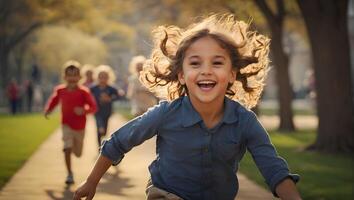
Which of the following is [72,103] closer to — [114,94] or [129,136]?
[114,94]

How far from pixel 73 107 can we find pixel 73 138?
461 mm


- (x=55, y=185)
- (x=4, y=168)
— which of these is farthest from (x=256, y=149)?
(x=4, y=168)

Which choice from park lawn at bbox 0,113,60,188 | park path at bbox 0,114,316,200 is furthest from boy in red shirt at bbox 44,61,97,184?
park lawn at bbox 0,113,60,188

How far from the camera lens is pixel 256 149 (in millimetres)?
4246

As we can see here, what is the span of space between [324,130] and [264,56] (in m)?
10.1

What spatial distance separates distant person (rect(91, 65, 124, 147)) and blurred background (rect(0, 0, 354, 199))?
246cm

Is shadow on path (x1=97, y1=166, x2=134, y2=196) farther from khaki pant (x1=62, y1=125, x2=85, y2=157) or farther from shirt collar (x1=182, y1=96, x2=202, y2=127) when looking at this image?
shirt collar (x1=182, y1=96, x2=202, y2=127)

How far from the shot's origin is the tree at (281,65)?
22.2 m

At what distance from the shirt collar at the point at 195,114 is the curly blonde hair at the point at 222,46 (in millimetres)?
281

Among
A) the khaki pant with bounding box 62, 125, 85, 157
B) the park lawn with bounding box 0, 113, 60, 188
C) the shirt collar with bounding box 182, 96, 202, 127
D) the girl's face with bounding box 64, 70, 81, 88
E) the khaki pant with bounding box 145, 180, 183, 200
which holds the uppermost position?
the girl's face with bounding box 64, 70, 81, 88

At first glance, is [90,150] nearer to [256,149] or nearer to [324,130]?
[324,130]

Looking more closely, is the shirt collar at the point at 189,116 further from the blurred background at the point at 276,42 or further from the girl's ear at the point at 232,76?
the blurred background at the point at 276,42

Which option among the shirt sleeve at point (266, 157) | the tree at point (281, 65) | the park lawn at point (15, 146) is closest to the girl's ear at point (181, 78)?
the shirt sleeve at point (266, 157)

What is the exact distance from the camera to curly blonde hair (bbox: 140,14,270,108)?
4.57 m
